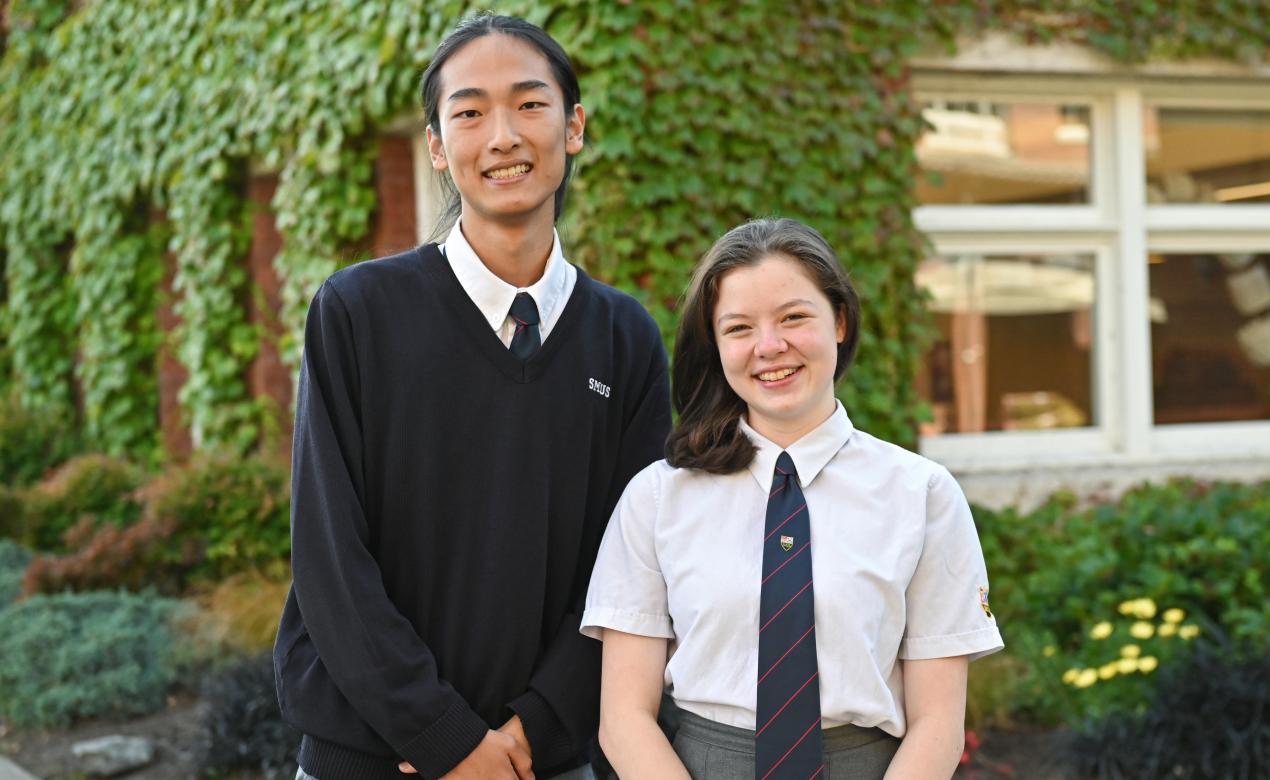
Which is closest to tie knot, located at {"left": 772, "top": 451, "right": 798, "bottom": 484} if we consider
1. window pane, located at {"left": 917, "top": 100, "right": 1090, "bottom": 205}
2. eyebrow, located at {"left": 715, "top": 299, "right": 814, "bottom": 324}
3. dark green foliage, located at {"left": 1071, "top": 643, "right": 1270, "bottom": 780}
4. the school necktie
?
eyebrow, located at {"left": 715, "top": 299, "right": 814, "bottom": 324}

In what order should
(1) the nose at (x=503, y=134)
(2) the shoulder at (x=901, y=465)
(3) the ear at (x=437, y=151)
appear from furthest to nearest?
1. (3) the ear at (x=437, y=151)
2. (1) the nose at (x=503, y=134)
3. (2) the shoulder at (x=901, y=465)

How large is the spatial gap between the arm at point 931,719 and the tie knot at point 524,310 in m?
0.83

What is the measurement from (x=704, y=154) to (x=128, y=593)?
3472 millimetres

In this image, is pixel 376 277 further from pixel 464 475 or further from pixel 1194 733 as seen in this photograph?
pixel 1194 733

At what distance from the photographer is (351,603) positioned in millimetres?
1942

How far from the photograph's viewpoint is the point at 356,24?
609cm

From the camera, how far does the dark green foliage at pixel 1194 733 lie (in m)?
3.93

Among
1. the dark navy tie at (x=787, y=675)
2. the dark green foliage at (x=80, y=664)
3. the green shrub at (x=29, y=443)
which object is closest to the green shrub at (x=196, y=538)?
the dark green foliage at (x=80, y=664)

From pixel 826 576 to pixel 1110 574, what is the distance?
3620mm

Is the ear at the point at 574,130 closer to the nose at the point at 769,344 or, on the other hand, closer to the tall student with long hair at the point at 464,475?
the tall student with long hair at the point at 464,475

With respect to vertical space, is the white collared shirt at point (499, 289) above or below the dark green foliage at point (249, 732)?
above

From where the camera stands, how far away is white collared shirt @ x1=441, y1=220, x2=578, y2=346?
217 cm

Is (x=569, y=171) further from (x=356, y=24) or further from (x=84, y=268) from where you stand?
(x=84, y=268)

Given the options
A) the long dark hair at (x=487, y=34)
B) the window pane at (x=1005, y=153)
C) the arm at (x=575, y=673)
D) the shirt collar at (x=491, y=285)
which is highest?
the window pane at (x=1005, y=153)
